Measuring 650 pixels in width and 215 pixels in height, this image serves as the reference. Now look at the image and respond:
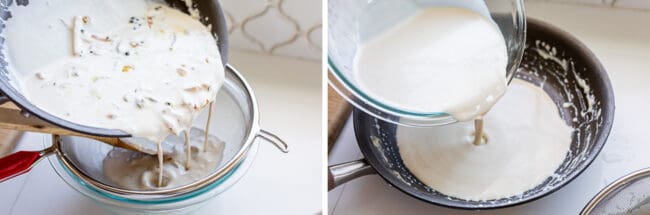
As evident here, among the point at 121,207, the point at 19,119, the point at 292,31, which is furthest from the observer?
the point at 292,31

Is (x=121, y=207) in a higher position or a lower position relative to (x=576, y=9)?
lower

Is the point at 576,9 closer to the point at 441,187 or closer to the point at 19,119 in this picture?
the point at 441,187

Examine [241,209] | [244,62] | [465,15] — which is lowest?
[241,209]

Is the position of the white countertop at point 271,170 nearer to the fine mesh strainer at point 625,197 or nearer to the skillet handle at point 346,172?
the skillet handle at point 346,172

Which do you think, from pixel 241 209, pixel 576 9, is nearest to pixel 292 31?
pixel 241 209

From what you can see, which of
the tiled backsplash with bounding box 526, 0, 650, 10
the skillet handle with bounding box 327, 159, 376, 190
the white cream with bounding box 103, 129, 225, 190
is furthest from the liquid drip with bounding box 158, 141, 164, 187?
the tiled backsplash with bounding box 526, 0, 650, 10

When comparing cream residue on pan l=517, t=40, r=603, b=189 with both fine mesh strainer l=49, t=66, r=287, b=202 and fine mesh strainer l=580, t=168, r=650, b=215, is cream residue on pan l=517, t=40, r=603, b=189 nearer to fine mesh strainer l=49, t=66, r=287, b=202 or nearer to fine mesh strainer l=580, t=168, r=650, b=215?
fine mesh strainer l=580, t=168, r=650, b=215

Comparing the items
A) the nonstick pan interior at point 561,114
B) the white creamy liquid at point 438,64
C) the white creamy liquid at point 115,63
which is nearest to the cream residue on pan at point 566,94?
the nonstick pan interior at point 561,114
